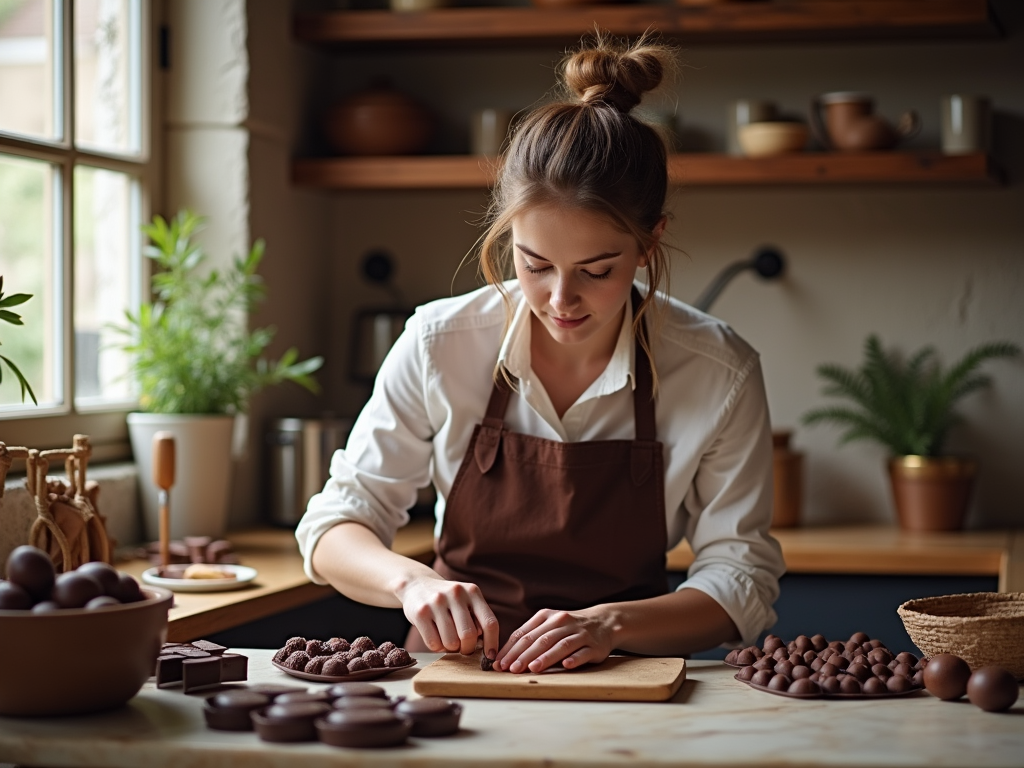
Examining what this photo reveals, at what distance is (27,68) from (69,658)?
5.58 ft

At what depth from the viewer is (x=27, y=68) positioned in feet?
8.59

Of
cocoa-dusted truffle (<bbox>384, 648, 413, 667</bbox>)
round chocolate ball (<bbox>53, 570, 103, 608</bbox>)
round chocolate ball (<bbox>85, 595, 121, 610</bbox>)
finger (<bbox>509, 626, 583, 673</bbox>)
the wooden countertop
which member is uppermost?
round chocolate ball (<bbox>53, 570, 103, 608</bbox>)

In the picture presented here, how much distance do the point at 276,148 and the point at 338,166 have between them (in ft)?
0.55

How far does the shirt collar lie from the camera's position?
2018mm

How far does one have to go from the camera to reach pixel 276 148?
3.36m

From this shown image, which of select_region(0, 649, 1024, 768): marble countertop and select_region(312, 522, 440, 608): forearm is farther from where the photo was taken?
select_region(312, 522, 440, 608): forearm

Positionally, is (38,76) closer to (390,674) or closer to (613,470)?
(613,470)

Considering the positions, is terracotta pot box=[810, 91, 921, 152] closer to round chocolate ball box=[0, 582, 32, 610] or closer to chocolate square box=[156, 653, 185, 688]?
chocolate square box=[156, 653, 185, 688]

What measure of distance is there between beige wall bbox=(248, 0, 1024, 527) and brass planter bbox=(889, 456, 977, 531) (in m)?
0.21

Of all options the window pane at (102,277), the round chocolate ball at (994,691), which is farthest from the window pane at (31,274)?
the round chocolate ball at (994,691)

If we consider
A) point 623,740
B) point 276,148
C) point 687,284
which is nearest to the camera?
point 623,740

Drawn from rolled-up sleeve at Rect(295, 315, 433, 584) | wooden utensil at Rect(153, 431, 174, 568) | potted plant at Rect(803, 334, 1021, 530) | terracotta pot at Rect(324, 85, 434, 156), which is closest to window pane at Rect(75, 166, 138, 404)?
wooden utensil at Rect(153, 431, 174, 568)

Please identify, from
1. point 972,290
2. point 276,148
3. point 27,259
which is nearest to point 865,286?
point 972,290

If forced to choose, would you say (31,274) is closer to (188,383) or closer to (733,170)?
(188,383)
